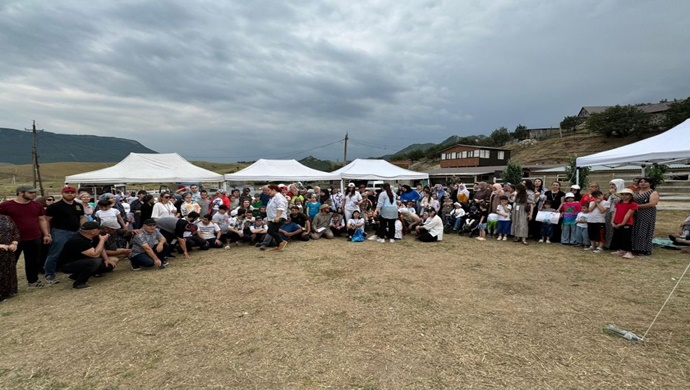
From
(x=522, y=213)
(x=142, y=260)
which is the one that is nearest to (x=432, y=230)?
(x=522, y=213)

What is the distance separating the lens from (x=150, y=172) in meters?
12.3

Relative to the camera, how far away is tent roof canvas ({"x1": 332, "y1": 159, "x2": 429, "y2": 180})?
12.0 metres

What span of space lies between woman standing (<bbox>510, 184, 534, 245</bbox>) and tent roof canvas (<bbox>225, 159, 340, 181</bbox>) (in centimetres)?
723

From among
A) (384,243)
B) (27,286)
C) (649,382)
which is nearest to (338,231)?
(384,243)

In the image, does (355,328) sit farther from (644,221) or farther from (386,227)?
(644,221)

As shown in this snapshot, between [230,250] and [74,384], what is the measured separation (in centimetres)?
455

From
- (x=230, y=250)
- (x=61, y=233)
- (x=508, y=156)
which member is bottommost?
(x=230, y=250)

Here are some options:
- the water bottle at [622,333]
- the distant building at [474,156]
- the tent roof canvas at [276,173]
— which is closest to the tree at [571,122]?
the distant building at [474,156]

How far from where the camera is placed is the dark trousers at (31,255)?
430cm

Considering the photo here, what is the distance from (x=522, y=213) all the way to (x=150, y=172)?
13447 mm

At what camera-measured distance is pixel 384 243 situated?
24.0ft

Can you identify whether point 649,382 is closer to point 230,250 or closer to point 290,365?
point 290,365

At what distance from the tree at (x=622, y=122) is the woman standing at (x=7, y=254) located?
52.9 metres

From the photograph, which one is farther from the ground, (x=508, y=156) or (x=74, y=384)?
(x=508, y=156)
